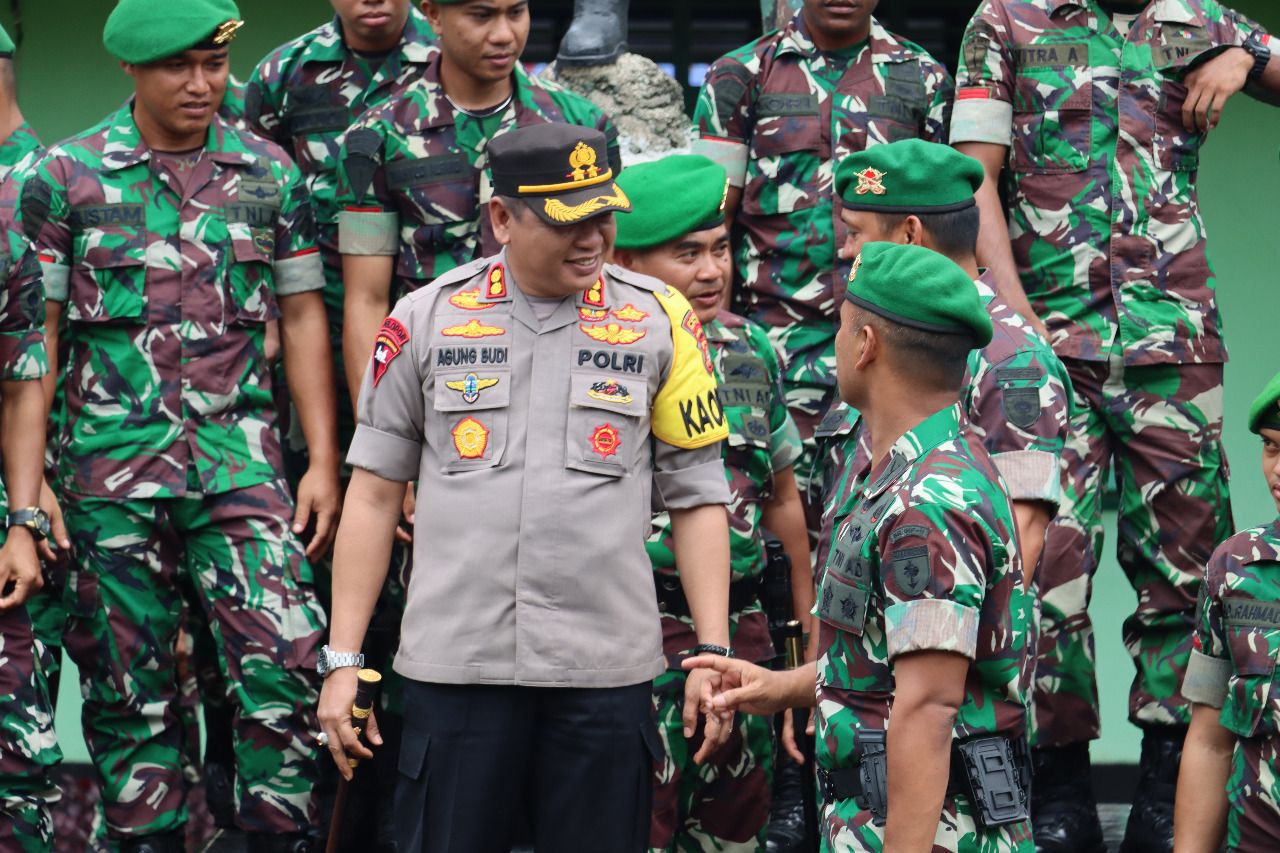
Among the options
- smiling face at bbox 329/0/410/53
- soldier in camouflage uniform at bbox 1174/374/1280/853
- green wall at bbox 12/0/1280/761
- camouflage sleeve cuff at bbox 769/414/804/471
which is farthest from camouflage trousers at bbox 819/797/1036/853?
green wall at bbox 12/0/1280/761

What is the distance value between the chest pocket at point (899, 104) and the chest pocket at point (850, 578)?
226cm

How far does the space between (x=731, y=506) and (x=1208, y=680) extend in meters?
1.16

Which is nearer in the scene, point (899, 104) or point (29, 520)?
point (29, 520)

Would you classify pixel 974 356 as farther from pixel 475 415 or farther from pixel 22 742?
pixel 22 742

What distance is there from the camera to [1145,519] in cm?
507

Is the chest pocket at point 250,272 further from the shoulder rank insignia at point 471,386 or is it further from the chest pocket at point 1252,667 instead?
the chest pocket at point 1252,667

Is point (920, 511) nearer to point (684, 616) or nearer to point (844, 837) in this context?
point (844, 837)

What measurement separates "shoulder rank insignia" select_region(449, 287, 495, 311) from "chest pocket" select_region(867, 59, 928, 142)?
1.80 metres

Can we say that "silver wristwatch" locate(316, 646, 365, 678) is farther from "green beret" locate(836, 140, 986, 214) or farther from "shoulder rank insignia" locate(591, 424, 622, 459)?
"green beret" locate(836, 140, 986, 214)

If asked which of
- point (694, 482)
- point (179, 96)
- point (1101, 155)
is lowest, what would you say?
point (694, 482)

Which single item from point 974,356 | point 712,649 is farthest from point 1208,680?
point 712,649

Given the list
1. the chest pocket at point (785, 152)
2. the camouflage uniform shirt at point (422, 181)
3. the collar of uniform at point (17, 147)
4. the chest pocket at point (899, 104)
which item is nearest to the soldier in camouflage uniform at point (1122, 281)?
the chest pocket at point (899, 104)

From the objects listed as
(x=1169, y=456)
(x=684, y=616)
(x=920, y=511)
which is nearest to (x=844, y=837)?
(x=920, y=511)

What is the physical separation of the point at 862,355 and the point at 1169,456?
2010 millimetres
